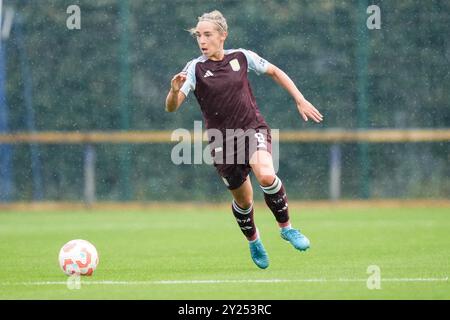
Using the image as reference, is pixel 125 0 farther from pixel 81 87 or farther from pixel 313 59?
pixel 313 59

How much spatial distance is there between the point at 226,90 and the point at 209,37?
43 cm

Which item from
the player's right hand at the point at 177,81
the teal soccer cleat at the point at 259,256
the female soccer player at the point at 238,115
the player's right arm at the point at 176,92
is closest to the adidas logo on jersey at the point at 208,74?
the female soccer player at the point at 238,115

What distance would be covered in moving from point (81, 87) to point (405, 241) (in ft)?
25.8

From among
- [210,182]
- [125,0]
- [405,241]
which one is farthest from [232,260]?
[125,0]

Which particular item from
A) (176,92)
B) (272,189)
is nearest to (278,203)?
(272,189)

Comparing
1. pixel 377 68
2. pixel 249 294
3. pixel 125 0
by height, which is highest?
pixel 125 0

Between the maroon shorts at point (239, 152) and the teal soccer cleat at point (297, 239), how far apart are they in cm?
54

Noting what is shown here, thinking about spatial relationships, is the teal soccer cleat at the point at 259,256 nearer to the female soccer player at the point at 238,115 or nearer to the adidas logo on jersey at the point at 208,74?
the female soccer player at the point at 238,115

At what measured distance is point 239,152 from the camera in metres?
8.37

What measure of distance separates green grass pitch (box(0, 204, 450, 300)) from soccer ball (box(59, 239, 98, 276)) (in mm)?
143

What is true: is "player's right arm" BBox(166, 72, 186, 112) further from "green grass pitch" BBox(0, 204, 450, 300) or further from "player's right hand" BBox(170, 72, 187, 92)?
"green grass pitch" BBox(0, 204, 450, 300)

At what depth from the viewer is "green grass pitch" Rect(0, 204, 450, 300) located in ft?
23.0

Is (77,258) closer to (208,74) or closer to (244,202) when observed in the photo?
(244,202)

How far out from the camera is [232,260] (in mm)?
9180
